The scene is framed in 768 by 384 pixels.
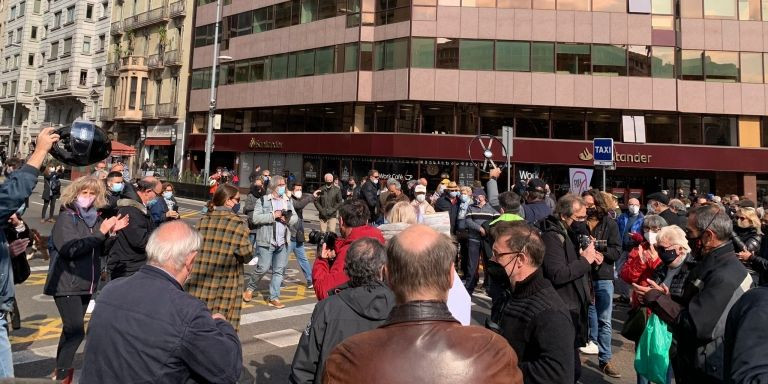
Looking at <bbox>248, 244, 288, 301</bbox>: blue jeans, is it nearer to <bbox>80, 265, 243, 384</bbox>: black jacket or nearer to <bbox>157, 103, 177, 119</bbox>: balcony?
<bbox>80, 265, 243, 384</bbox>: black jacket

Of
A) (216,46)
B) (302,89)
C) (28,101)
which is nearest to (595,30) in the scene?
(302,89)

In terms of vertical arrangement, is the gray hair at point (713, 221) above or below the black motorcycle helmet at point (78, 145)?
below

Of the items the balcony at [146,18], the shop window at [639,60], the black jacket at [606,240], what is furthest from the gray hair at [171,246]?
the balcony at [146,18]

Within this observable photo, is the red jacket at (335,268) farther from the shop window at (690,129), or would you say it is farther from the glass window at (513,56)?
the shop window at (690,129)

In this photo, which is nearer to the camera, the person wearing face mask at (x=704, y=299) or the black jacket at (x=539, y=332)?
the black jacket at (x=539, y=332)

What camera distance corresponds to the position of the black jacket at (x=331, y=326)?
107 inches

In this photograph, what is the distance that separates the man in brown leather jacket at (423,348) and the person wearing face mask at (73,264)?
12.2ft

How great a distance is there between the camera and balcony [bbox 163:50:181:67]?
40000 millimetres

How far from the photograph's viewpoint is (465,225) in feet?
32.4

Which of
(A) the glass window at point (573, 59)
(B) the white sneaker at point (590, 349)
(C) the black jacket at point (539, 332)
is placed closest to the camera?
(C) the black jacket at point (539, 332)

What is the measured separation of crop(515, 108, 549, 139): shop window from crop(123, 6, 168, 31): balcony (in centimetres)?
3140

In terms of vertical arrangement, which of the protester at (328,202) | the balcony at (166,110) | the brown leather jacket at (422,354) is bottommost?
the brown leather jacket at (422,354)

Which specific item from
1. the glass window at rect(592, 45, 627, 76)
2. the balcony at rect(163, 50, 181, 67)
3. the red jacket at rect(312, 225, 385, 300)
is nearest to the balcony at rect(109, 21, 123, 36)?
the balcony at rect(163, 50, 181, 67)

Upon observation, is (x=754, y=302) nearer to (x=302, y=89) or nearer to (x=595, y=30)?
(x=595, y=30)
